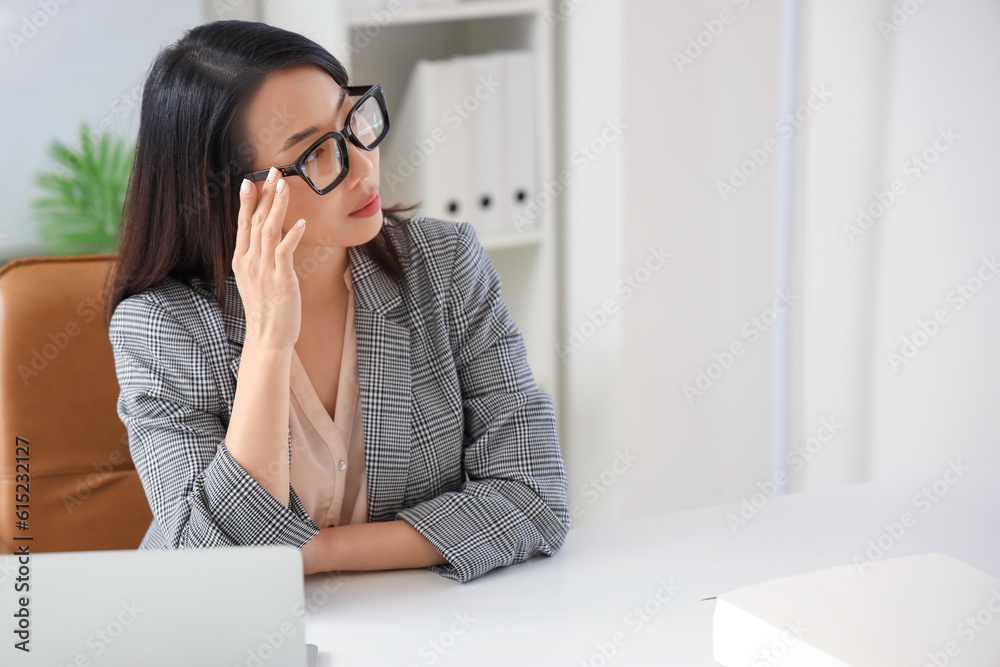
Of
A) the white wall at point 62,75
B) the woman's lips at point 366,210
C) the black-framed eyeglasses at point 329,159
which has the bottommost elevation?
the woman's lips at point 366,210

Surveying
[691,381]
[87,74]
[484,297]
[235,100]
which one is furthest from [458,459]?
[87,74]

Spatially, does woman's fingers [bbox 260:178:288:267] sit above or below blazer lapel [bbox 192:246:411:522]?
above

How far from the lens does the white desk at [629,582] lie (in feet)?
2.85

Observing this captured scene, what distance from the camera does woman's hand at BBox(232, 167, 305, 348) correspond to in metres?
1.08

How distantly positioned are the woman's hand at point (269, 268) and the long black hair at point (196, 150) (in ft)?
0.28

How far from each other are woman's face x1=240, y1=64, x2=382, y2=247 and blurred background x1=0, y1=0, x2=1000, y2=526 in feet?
2.39

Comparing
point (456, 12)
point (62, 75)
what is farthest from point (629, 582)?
point (62, 75)

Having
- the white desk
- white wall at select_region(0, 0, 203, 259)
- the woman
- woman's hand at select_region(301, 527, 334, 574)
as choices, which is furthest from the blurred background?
woman's hand at select_region(301, 527, 334, 574)

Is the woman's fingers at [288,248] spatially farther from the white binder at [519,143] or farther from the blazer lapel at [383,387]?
the white binder at [519,143]

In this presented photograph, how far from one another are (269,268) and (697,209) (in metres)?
1.16

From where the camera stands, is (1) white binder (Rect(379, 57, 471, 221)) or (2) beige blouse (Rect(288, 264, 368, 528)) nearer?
(2) beige blouse (Rect(288, 264, 368, 528))

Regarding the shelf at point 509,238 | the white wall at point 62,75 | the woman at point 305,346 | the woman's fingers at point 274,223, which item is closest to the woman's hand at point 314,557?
the woman at point 305,346

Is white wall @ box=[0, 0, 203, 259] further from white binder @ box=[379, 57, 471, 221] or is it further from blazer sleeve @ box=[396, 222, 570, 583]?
blazer sleeve @ box=[396, 222, 570, 583]

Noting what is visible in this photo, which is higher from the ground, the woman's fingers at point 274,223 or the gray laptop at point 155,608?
the woman's fingers at point 274,223
